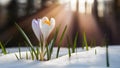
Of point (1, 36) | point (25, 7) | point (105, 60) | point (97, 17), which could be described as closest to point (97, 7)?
point (97, 17)

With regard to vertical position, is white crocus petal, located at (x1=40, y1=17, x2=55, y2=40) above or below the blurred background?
above

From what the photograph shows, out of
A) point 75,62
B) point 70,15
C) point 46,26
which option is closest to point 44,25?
point 46,26

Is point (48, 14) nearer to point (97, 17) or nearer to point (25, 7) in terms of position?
point (25, 7)

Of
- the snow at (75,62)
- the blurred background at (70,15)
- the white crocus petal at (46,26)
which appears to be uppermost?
the white crocus petal at (46,26)

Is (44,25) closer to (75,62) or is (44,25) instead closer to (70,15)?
(75,62)

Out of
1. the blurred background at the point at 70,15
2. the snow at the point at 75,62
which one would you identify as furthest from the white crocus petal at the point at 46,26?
the blurred background at the point at 70,15

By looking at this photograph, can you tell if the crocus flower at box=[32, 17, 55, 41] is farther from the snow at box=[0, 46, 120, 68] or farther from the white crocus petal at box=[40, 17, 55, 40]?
the snow at box=[0, 46, 120, 68]

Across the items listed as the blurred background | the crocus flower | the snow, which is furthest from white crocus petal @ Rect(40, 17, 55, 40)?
the blurred background

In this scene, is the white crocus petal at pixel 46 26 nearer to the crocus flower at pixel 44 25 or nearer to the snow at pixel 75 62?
the crocus flower at pixel 44 25
